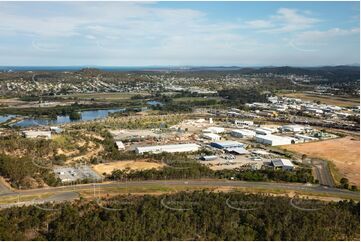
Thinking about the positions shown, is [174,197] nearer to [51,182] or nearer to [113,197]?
[113,197]

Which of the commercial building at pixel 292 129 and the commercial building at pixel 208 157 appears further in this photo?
the commercial building at pixel 292 129

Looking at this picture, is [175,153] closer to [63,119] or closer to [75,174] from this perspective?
[75,174]

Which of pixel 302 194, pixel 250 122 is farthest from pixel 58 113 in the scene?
pixel 302 194

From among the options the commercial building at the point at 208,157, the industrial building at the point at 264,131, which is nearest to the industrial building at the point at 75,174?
the commercial building at the point at 208,157

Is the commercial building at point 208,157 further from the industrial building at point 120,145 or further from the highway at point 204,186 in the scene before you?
the industrial building at point 120,145

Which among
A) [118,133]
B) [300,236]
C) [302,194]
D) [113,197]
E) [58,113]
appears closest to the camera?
[300,236]

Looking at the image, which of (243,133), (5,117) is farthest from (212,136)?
(5,117)
